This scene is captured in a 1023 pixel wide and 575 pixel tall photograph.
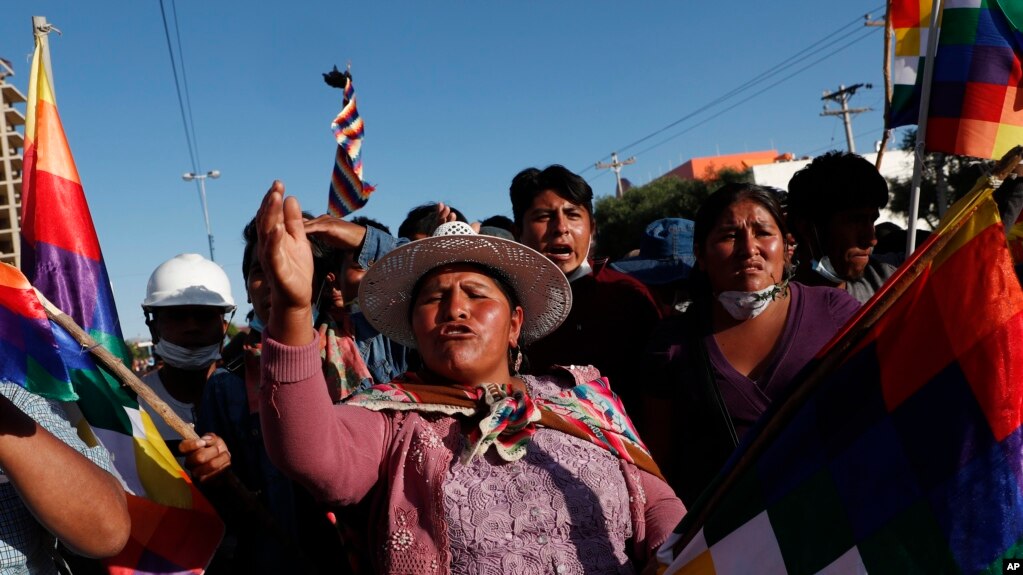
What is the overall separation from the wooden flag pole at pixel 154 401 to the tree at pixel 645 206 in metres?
33.5

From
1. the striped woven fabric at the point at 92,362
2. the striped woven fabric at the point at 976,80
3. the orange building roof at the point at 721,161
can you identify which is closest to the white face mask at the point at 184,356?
the striped woven fabric at the point at 92,362

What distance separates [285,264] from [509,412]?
2.71ft

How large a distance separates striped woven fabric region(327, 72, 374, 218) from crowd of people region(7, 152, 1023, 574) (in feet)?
1.21

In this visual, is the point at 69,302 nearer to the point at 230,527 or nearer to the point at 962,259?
the point at 230,527

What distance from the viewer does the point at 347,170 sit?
4.55 meters

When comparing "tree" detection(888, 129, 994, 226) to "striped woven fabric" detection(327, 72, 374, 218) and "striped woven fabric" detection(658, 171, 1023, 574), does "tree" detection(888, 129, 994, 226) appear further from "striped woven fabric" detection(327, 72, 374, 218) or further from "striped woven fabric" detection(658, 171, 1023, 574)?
"striped woven fabric" detection(658, 171, 1023, 574)

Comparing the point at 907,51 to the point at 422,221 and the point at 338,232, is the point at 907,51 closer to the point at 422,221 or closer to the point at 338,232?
the point at 422,221

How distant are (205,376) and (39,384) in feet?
5.45

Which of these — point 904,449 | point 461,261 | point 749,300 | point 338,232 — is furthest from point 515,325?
point 904,449

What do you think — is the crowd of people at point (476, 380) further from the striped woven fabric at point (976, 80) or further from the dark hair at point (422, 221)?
the striped woven fabric at point (976, 80)

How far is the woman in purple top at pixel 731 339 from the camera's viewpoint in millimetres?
2998

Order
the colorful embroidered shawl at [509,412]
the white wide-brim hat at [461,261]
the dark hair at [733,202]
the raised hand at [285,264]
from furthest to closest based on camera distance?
the dark hair at [733,202]
the white wide-brim hat at [461,261]
the colorful embroidered shawl at [509,412]
the raised hand at [285,264]

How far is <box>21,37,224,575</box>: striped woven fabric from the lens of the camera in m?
2.56

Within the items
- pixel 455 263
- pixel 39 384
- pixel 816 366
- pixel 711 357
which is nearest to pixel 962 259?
pixel 816 366
